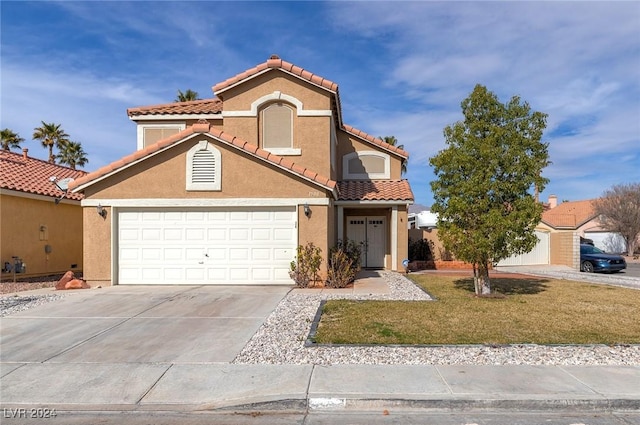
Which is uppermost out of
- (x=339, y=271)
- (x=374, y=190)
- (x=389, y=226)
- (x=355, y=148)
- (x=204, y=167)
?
(x=355, y=148)

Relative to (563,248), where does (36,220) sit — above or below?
above

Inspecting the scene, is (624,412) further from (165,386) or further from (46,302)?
(46,302)

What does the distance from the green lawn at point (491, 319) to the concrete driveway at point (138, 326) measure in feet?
5.92

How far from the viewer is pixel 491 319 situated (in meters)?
8.84

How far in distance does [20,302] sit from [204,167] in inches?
235

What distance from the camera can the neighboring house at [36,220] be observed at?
49.9 ft

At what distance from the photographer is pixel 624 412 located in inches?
193

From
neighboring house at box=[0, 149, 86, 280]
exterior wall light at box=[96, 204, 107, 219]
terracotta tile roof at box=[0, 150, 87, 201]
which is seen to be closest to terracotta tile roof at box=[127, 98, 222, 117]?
neighboring house at box=[0, 149, 86, 280]

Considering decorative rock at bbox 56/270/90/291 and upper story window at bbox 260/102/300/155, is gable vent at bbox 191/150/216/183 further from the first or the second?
decorative rock at bbox 56/270/90/291

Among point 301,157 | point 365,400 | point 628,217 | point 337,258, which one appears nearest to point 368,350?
point 365,400

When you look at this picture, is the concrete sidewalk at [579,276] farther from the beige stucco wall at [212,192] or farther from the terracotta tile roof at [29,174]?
the terracotta tile roof at [29,174]

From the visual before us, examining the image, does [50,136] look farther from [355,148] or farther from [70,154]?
[355,148]

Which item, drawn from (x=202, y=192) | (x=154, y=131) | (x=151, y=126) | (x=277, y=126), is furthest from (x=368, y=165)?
(x=151, y=126)

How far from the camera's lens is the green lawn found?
24.4 feet
